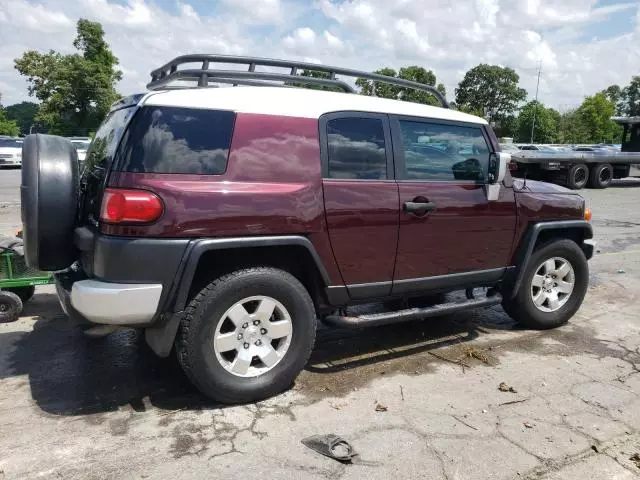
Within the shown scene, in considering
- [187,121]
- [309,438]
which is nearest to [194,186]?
[187,121]

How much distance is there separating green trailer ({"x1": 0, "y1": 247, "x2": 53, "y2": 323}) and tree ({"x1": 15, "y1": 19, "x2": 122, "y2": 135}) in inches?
1578

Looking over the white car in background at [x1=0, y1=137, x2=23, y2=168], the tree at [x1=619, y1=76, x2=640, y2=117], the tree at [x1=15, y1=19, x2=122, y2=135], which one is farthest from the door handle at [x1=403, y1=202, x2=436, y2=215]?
the tree at [x1=619, y1=76, x2=640, y2=117]

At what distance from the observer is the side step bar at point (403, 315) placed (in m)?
3.83

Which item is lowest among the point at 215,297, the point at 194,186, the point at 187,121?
the point at 215,297

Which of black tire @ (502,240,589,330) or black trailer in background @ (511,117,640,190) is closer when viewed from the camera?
black tire @ (502,240,589,330)

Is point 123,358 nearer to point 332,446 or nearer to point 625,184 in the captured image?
point 332,446

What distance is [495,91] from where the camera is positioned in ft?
264

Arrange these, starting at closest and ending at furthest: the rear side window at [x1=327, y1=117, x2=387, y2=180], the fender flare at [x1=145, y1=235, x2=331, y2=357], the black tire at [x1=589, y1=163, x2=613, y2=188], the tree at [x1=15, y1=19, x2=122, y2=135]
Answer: the fender flare at [x1=145, y1=235, x2=331, y2=357] → the rear side window at [x1=327, y1=117, x2=387, y2=180] → the black tire at [x1=589, y1=163, x2=613, y2=188] → the tree at [x1=15, y1=19, x2=122, y2=135]

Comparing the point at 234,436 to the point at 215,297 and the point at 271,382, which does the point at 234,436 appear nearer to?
the point at 271,382

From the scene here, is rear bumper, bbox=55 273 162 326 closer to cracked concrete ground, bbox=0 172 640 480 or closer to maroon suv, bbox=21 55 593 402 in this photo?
maroon suv, bbox=21 55 593 402

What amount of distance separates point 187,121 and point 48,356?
2224 mm

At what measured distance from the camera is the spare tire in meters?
3.28

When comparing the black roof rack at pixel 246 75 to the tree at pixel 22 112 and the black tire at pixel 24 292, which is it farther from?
the tree at pixel 22 112

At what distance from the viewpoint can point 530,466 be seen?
2.89 metres
